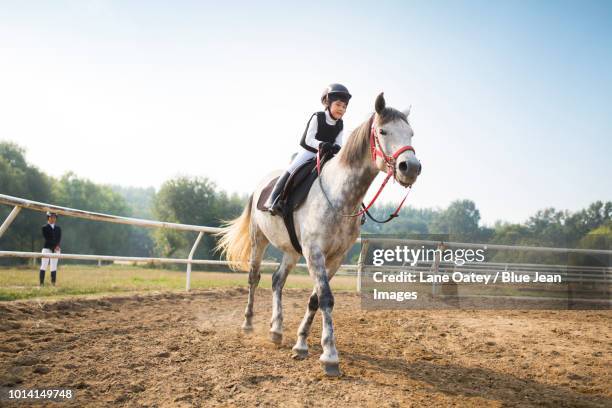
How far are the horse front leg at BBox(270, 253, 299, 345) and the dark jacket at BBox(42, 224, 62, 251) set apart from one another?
8671 mm

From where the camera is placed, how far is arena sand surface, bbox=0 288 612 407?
3469 mm

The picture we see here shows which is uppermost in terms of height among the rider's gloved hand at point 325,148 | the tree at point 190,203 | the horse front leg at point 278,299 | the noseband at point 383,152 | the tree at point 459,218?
Answer: the tree at point 459,218

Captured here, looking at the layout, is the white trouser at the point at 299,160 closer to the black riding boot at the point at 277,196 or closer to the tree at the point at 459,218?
the black riding boot at the point at 277,196

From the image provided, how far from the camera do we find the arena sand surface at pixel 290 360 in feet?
11.4

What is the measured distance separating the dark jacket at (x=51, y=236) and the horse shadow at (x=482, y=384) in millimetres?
10286

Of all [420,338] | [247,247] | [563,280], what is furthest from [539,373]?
[563,280]

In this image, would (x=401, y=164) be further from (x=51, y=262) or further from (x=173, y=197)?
(x=173, y=197)

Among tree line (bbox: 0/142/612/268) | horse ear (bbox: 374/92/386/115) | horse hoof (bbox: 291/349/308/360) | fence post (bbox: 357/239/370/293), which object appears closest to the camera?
horse ear (bbox: 374/92/386/115)

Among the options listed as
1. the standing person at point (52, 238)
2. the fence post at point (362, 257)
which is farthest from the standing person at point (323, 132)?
the standing person at point (52, 238)

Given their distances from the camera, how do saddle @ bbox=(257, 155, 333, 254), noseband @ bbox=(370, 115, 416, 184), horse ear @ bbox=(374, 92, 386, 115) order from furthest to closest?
1. saddle @ bbox=(257, 155, 333, 254)
2. horse ear @ bbox=(374, 92, 386, 115)
3. noseband @ bbox=(370, 115, 416, 184)

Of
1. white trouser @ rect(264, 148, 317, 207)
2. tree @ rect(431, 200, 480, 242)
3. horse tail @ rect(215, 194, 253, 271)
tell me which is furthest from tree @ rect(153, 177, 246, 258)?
tree @ rect(431, 200, 480, 242)

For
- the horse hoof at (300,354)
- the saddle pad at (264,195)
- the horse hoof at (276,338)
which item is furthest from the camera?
the saddle pad at (264,195)

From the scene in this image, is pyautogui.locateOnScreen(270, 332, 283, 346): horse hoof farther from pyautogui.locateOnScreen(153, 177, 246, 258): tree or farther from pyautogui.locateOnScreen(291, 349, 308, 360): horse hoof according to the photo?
pyautogui.locateOnScreen(153, 177, 246, 258): tree

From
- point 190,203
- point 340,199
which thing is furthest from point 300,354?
point 190,203
